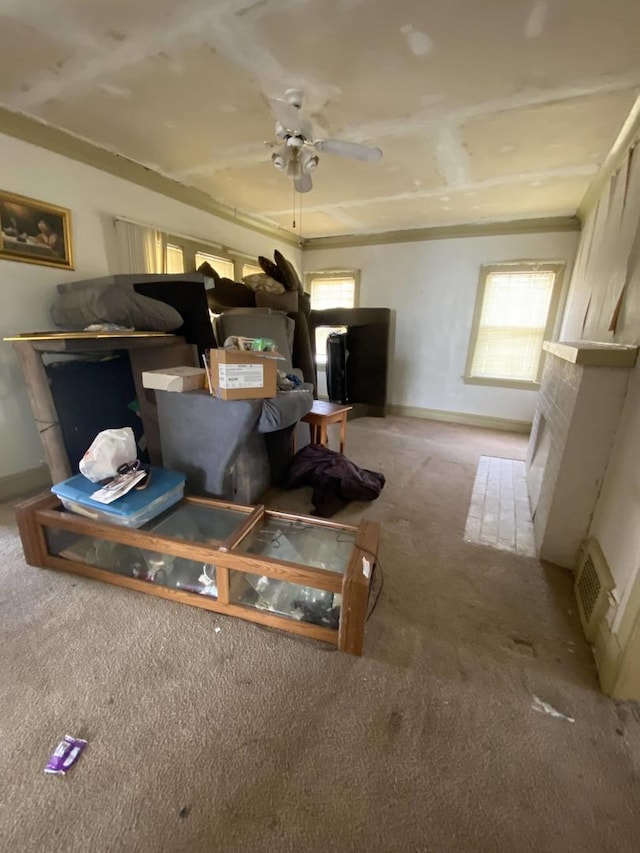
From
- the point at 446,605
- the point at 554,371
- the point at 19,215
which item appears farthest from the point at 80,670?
the point at 554,371

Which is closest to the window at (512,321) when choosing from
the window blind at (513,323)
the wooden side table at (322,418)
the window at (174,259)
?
the window blind at (513,323)

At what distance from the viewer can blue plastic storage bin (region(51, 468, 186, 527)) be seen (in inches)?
61.0

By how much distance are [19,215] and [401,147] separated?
103 inches

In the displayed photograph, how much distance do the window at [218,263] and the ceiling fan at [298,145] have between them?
1.69 meters

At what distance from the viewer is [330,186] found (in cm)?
318

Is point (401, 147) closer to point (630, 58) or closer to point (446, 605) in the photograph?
point (630, 58)

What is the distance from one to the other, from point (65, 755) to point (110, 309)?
216 cm

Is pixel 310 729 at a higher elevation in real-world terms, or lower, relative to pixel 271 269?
lower

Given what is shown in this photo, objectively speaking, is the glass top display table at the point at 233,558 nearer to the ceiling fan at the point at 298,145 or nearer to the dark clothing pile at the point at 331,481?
the dark clothing pile at the point at 331,481


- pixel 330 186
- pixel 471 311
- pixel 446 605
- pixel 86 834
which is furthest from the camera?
pixel 471 311

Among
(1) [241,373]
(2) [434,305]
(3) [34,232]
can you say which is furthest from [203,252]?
(2) [434,305]

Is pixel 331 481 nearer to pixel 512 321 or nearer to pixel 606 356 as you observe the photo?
pixel 606 356

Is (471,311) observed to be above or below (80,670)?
above

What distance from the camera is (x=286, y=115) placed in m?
1.84
